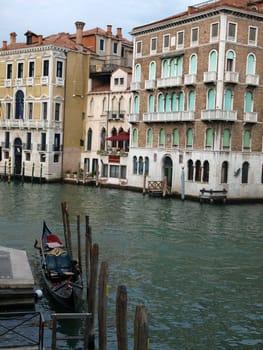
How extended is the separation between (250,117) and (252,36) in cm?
390

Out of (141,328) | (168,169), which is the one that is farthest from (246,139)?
(141,328)

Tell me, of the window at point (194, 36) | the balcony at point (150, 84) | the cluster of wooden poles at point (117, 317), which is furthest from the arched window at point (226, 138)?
the cluster of wooden poles at point (117, 317)

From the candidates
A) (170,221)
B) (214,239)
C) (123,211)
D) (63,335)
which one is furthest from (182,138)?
(63,335)

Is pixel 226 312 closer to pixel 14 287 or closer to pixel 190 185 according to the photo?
pixel 14 287

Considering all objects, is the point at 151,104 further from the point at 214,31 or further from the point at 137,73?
the point at 214,31

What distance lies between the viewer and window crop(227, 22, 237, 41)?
89.6 feet

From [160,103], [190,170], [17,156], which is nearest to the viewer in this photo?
[190,170]

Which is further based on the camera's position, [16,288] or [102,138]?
[102,138]

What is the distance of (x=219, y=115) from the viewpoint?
27.1 metres

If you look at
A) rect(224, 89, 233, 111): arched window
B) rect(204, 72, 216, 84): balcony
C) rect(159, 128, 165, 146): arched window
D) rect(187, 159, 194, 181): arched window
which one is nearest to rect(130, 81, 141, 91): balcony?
rect(159, 128, 165, 146): arched window

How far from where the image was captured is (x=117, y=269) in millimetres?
12562

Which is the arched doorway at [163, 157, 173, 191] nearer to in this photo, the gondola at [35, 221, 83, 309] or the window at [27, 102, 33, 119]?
the window at [27, 102, 33, 119]

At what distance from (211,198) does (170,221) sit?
6730 mm

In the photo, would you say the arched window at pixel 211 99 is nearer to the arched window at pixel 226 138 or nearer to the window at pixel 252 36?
the arched window at pixel 226 138
